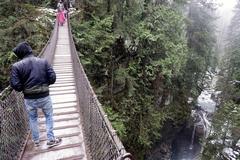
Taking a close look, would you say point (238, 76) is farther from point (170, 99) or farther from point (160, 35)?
point (160, 35)

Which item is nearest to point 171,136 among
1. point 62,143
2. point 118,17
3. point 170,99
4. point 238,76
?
point 170,99

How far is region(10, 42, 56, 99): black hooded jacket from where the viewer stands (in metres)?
3.85

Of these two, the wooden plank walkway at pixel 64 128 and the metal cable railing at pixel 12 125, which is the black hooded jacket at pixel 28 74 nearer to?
the metal cable railing at pixel 12 125

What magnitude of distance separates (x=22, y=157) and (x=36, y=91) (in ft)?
4.09

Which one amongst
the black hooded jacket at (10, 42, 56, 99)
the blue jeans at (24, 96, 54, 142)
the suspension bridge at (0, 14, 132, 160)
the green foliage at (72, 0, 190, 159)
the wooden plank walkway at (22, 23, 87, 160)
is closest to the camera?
the suspension bridge at (0, 14, 132, 160)

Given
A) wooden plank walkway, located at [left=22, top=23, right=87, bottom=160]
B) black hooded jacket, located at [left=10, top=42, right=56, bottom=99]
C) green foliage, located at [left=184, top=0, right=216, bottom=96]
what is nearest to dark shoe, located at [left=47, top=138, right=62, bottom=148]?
wooden plank walkway, located at [left=22, top=23, right=87, bottom=160]

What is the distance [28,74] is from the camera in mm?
3932

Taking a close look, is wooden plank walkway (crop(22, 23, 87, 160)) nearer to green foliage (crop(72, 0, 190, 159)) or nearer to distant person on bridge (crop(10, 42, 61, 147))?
distant person on bridge (crop(10, 42, 61, 147))

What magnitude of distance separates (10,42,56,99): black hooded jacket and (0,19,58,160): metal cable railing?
0.40m

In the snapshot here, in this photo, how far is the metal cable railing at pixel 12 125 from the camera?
3870 mm

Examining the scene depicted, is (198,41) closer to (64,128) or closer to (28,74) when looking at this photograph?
(64,128)

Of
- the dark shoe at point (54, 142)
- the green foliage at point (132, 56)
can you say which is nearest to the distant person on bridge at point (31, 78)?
the dark shoe at point (54, 142)

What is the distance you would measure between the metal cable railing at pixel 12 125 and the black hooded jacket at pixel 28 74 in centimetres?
40

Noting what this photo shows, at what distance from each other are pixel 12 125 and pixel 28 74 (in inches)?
42.9
